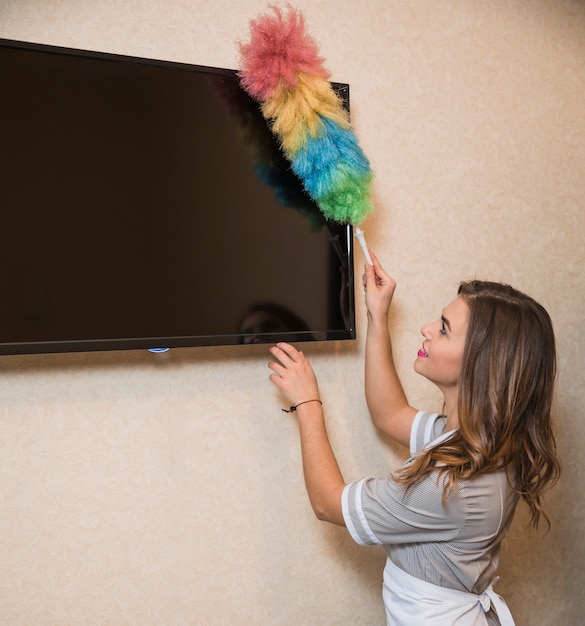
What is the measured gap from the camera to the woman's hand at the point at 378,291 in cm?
141

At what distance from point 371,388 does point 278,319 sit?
29cm

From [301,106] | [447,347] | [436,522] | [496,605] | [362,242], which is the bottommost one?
[496,605]

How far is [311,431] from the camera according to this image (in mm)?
1286

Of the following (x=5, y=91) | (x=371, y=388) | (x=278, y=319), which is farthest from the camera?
(x=371, y=388)

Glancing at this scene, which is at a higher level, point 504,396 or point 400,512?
point 504,396

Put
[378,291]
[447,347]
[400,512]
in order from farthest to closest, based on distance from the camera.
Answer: [378,291] < [447,347] < [400,512]

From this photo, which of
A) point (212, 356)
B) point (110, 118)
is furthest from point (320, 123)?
point (212, 356)

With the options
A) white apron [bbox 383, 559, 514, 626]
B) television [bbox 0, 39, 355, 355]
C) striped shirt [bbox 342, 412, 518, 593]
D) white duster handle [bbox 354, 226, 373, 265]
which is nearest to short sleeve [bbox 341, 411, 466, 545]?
striped shirt [bbox 342, 412, 518, 593]

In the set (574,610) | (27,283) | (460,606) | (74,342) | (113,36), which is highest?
(113,36)

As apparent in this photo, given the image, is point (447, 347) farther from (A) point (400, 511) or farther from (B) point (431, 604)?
(B) point (431, 604)

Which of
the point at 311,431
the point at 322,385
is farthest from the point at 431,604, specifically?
the point at 322,385

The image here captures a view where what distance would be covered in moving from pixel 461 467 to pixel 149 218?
74cm

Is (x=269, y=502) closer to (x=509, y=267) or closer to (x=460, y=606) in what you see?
(x=460, y=606)

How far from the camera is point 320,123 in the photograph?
1.26m
